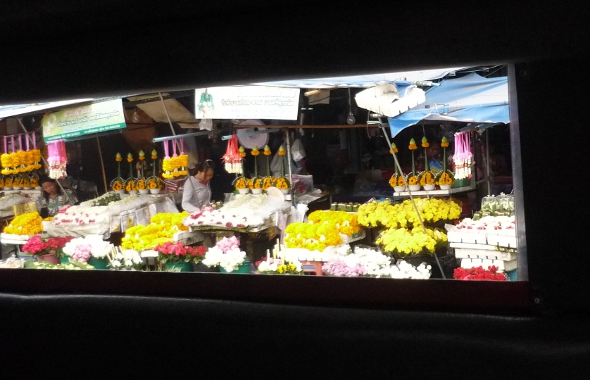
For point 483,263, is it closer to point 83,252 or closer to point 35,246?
point 83,252

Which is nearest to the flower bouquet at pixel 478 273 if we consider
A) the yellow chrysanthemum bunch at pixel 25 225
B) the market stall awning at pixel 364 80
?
the market stall awning at pixel 364 80

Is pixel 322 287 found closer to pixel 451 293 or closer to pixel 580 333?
pixel 451 293

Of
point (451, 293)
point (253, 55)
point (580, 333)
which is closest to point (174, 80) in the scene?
point (253, 55)

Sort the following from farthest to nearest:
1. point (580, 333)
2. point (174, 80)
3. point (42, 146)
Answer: point (42, 146)
point (174, 80)
point (580, 333)

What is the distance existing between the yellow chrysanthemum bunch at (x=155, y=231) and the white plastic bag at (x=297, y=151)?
862 mm

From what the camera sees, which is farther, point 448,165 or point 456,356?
point 448,165

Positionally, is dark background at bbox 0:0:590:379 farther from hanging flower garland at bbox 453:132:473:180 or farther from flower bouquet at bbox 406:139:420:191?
flower bouquet at bbox 406:139:420:191

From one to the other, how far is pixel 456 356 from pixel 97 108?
1.71 metres

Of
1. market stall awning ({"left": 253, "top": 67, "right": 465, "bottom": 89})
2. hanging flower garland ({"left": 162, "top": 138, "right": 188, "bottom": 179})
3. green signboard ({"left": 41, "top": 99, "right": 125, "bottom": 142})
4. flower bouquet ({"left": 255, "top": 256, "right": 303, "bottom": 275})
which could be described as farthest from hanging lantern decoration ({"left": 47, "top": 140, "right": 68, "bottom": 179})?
market stall awning ({"left": 253, "top": 67, "right": 465, "bottom": 89})

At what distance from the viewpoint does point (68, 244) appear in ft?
11.6

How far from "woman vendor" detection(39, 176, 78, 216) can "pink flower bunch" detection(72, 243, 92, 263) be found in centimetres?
26

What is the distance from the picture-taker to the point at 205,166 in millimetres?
2861

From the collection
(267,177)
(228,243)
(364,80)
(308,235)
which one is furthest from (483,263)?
(228,243)

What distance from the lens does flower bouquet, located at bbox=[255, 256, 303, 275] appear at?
272cm
